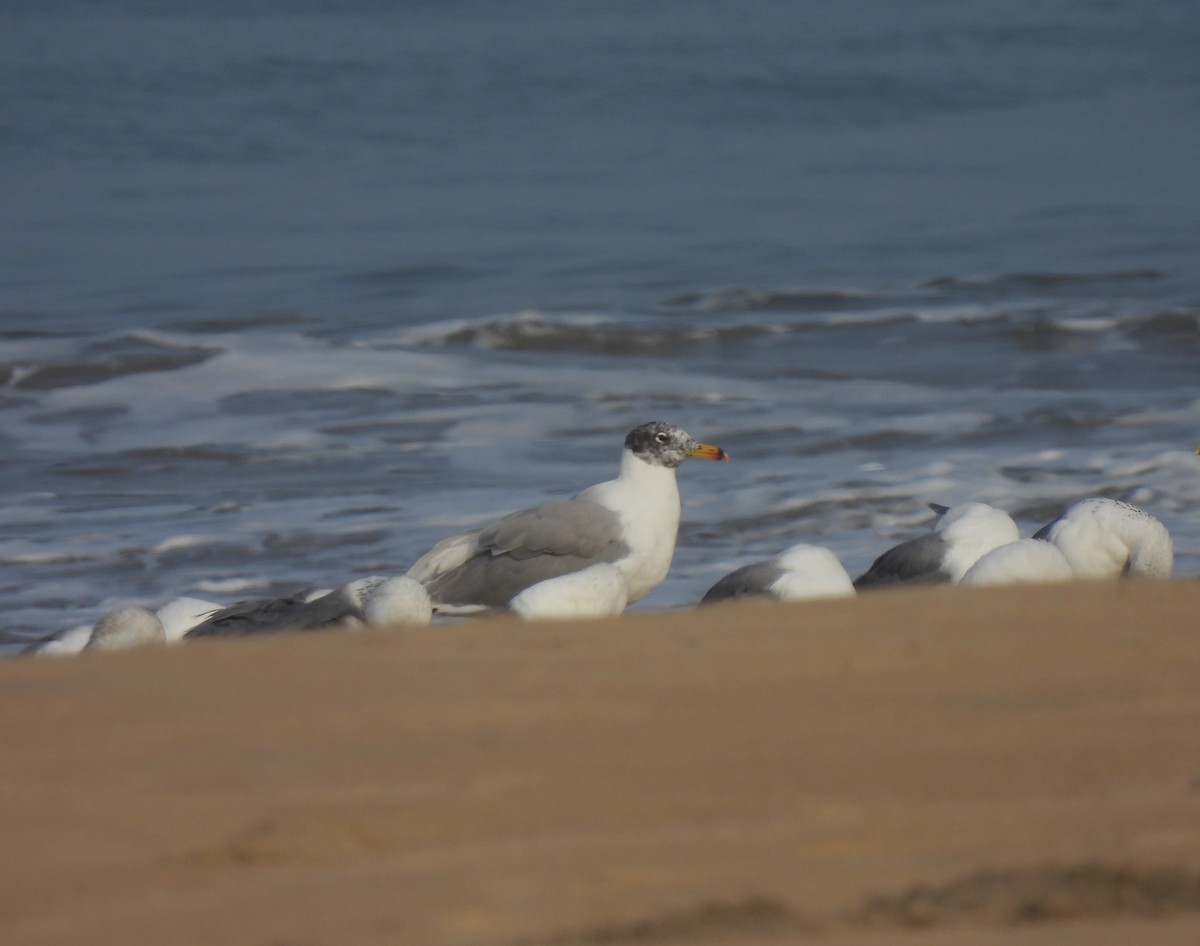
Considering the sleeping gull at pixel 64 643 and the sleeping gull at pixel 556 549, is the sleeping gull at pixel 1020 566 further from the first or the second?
the sleeping gull at pixel 64 643

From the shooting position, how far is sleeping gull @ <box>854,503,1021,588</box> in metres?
5.48

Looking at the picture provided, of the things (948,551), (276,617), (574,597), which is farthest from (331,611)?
(948,551)

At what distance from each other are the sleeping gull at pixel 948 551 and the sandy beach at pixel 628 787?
184 cm

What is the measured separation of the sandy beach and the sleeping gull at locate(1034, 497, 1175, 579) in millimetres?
1843

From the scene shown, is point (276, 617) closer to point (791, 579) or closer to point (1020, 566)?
point (791, 579)

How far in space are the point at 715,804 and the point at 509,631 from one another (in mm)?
1320

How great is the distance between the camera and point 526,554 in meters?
6.05

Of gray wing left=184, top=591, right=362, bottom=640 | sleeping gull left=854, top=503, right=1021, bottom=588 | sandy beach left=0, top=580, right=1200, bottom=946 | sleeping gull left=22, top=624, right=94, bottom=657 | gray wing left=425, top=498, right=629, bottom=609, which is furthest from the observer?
gray wing left=425, top=498, right=629, bottom=609

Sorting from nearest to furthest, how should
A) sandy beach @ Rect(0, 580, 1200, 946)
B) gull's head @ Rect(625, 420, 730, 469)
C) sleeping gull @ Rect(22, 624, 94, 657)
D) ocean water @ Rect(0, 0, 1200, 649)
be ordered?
1. sandy beach @ Rect(0, 580, 1200, 946)
2. sleeping gull @ Rect(22, 624, 94, 657)
3. gull's head @ Rect(625, 420, 730, 469)
4. ocean water @ Rect(0, 0, 1200, 649)

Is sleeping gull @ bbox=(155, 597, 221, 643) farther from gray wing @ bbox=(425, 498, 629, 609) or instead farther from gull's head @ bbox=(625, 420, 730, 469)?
gull's head @ bbox=(625, 420, 730, 469)

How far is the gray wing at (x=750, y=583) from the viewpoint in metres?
5.14

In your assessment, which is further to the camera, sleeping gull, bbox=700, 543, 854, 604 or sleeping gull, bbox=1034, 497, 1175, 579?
sleeping gull, bbox=1034, 497, 1175, 579

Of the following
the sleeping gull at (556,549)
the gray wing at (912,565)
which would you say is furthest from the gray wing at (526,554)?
the gray wing at (912,565)

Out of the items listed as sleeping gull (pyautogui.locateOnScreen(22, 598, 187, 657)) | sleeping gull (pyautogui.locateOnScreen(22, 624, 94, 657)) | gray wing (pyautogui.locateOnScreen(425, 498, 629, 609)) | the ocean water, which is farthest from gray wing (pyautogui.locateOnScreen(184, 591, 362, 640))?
the ocean water
